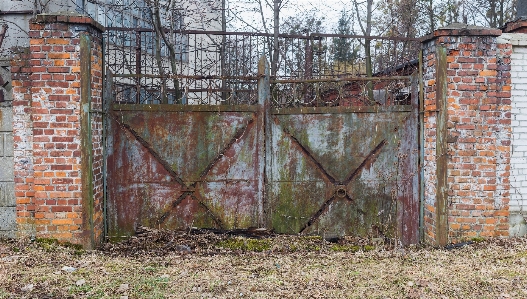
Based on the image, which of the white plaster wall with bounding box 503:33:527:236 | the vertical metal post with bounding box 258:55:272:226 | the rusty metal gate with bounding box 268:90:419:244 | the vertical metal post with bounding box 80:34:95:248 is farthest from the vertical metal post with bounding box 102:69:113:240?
the white plaster wall with bounding box 503:33:527:236

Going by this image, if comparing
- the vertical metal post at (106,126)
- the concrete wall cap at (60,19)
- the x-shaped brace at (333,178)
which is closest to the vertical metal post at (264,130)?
the x-shaped brace at (333,178)

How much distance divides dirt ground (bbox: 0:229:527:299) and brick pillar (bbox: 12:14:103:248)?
0.34m

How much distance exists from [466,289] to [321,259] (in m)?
1.53

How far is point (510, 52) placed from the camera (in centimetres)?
524

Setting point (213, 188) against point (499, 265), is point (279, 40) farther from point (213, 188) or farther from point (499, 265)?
point (499, 265)

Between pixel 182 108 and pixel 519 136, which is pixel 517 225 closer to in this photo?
pixel 519 136

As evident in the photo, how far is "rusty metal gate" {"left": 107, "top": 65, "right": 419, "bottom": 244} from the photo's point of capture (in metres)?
5.46

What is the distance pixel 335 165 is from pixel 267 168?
0.86m

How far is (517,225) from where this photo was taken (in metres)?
5.45

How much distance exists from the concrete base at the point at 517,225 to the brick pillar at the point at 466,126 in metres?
0.41

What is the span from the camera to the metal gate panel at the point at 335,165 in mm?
Result: 5555

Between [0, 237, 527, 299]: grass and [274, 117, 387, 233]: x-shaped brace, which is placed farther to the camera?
[274, 117, 387, 233]: x-shaped brace

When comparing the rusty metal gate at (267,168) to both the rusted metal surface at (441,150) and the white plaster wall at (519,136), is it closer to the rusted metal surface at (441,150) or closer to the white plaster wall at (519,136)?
the rusted metal surface at (441,150)

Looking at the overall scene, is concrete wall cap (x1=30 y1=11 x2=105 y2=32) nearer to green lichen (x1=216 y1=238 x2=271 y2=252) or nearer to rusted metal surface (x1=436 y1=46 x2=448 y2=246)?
green lichen (x1=216 y1=238 x2=271 y2=252)
